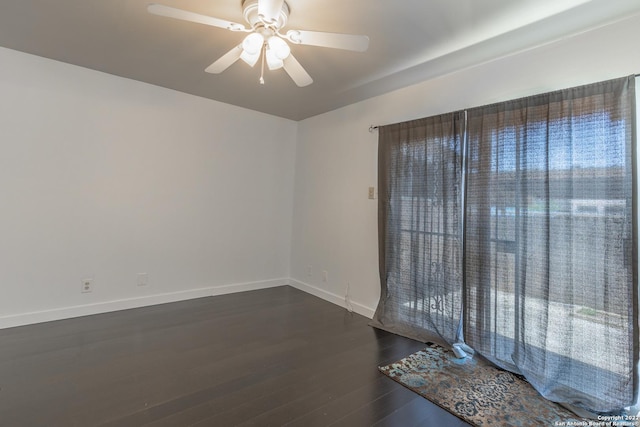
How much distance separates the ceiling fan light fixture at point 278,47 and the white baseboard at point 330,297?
250 centimetres

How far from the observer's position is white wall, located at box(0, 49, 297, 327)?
8.59ft

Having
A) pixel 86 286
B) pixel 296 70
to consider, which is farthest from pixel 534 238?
pixel 86 286

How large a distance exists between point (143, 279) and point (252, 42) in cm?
274

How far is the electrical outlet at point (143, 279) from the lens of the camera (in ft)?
10.5

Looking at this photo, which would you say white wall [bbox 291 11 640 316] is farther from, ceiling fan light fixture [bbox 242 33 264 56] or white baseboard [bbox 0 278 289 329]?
ceiling fan light fixture [bbox 242 33 264 56]

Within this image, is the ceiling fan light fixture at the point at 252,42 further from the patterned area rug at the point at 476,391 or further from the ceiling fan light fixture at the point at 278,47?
the patterned area rug at the point at 476,391

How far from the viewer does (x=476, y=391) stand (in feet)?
6.22

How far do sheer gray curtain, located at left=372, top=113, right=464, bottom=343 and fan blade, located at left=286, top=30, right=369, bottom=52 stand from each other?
4.03 ft

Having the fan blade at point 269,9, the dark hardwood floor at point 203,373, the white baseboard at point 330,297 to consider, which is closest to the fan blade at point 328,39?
the fan blade at point 269,9

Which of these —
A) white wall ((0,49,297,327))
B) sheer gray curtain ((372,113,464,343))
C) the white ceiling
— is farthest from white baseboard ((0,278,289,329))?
the white ceiling

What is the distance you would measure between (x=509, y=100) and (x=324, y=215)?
2.28 metres

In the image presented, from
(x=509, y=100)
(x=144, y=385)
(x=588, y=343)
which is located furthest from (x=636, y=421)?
(x=144, y=385)

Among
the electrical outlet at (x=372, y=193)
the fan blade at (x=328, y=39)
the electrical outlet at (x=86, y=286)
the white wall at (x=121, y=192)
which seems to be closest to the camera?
the fan blade at (x=328, y=39)

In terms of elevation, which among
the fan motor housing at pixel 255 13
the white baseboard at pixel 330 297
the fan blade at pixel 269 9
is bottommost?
the white baseboard at pixel 330 297
